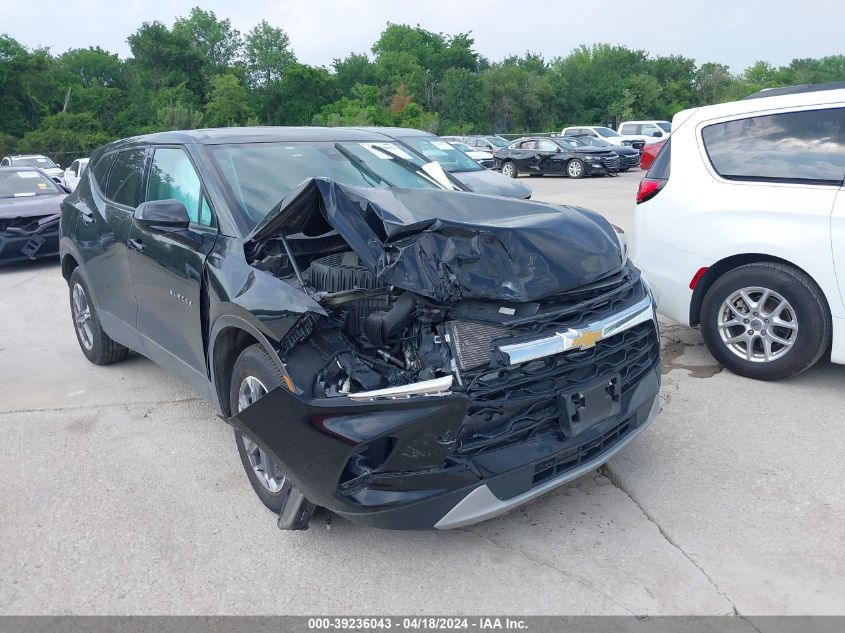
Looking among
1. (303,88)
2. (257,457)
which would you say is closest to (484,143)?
(257,457)

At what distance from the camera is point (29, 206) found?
1070cm

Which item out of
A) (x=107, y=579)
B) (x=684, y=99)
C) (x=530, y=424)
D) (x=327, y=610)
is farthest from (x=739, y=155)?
(x=684, y=99)

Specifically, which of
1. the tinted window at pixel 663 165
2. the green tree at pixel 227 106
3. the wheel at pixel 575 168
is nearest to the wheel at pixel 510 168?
the wheel at pixel 575 168

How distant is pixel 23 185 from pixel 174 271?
9.11 metres

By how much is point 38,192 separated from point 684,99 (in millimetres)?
66712

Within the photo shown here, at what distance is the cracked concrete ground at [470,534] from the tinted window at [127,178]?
150 centimetres

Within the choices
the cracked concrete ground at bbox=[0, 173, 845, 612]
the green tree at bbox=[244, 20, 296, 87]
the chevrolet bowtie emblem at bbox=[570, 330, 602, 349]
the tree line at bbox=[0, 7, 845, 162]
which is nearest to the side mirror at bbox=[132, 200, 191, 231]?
the cracked concrete ground at bbox=[0, 173, 845, 612]

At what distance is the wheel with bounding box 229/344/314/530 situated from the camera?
3178 millimetres

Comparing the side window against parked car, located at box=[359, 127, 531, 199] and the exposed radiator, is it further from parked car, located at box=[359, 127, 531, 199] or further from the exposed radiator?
parked car, located at box=[359, 127, 531, 199]

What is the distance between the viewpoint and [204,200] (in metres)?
3.88

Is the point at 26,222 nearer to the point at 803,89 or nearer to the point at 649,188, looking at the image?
the point at 649,188

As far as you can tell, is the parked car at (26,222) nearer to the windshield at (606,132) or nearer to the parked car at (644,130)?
the windshield at (606,132)

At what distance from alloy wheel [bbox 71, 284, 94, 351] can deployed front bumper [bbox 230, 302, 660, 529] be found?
347 cm

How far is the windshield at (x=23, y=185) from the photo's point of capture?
1116 centimetres
